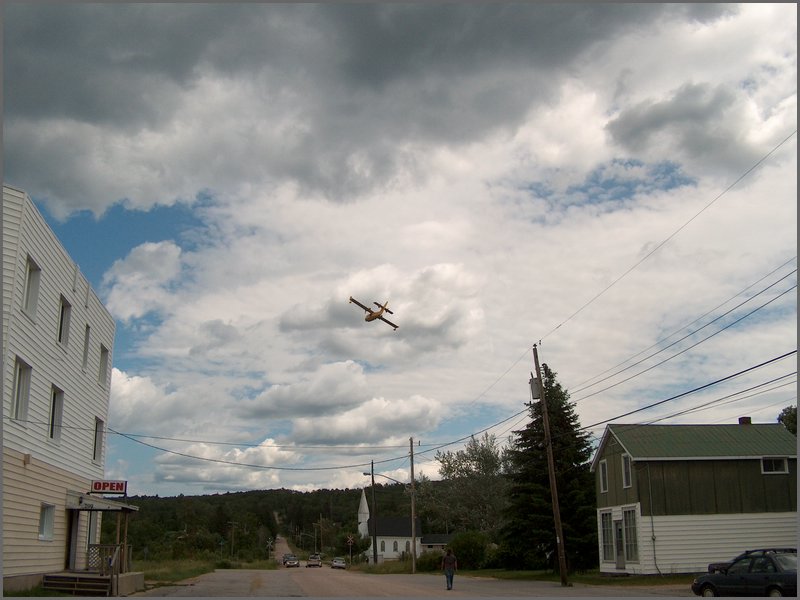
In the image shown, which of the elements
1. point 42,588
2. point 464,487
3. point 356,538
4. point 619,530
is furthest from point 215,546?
point 42,588

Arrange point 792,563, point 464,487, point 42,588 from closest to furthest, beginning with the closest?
point 792,563
point 42,588
point 464,487

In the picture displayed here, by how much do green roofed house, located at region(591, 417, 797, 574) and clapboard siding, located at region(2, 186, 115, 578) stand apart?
77.5 feet

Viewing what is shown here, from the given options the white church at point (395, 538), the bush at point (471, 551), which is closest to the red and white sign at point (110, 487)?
the bush at point (471, 551)

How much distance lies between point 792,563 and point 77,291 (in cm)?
2464

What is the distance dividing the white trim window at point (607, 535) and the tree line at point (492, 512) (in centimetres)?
423

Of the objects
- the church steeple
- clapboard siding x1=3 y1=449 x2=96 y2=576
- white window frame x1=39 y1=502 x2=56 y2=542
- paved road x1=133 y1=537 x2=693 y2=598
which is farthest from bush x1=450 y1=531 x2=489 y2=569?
the church steeple

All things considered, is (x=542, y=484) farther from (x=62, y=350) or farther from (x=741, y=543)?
(x=62, y=350)

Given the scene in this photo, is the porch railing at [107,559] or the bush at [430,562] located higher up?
the porch railing at [107,559]

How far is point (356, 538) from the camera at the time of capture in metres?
Result: 119

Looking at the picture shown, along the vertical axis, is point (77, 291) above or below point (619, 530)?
above

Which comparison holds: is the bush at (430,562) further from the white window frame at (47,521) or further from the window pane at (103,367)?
the white window frame at (47,521)

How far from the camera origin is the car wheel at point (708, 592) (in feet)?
77.2

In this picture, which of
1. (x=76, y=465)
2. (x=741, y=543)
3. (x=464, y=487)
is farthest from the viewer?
(x=464, y=487)

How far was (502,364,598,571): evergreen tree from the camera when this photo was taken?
150 ft
